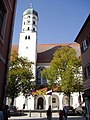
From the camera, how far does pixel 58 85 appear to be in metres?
32.5

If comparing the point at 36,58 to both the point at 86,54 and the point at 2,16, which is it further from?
the point at 2,16

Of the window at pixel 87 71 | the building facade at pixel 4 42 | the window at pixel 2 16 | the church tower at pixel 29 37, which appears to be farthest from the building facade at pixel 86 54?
the church tower at pixel 29 37

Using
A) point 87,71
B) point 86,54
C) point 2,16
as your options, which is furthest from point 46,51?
point 2,16

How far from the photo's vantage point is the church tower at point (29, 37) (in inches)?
1795

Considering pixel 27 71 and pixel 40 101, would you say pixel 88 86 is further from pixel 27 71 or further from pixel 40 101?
pixel 40 101

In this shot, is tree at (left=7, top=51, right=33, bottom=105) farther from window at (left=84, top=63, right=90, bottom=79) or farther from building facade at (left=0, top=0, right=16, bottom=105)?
building facade at (left=0, top=0, right=16, bottom=105)

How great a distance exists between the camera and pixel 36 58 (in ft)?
152

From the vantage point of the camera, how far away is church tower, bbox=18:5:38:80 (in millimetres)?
45603

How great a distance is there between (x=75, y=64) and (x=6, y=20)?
2138 centimetres

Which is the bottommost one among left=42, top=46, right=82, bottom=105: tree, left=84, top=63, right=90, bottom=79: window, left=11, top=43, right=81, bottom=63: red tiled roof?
left=84, top=63, right=90, bottom=79: window

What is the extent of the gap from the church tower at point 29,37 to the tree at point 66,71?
1214cm

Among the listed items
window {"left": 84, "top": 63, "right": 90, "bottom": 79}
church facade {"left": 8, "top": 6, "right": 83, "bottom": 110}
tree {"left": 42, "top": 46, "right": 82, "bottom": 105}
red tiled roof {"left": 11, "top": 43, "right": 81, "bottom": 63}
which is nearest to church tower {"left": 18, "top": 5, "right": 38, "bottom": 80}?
church facade {"left": 8, "top": 6, "right": 83, "bottom": 110}

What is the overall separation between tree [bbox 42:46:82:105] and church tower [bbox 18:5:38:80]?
12.1 m

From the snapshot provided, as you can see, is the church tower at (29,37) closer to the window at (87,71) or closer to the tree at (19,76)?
the tree at (19,76)
